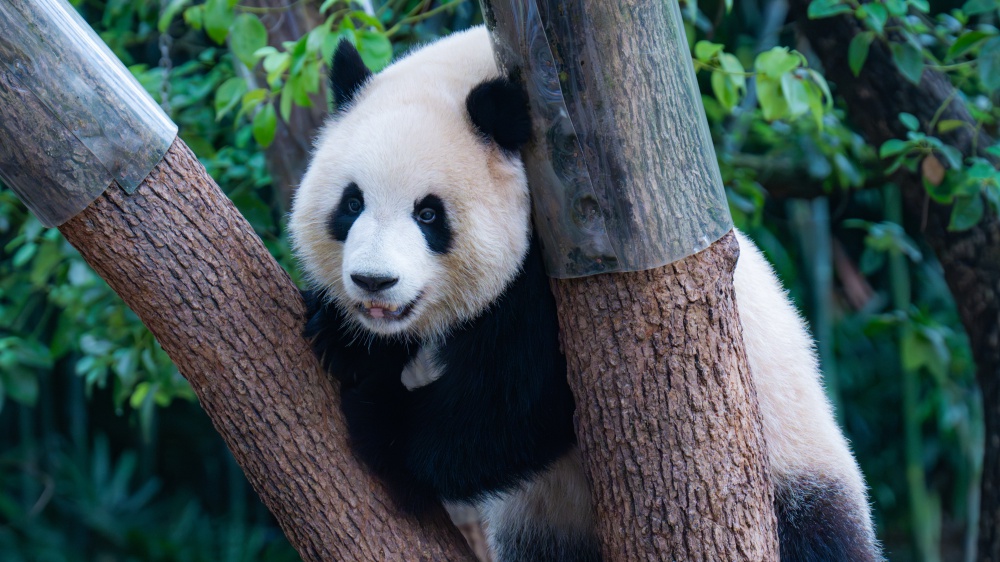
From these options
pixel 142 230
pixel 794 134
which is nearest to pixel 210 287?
pixel 142 230

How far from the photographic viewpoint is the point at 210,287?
1.53 m

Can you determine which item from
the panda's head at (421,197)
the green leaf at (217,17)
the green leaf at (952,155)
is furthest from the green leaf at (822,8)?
the green leaf at (217,17)

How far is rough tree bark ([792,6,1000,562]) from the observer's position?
110 inches

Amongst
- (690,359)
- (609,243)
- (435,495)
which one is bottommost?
(435,495)

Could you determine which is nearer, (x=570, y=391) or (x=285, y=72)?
(x=570, y=391)

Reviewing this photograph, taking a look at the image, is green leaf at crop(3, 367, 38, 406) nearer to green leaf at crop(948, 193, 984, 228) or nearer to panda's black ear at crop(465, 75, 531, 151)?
panda's black ear at crop(465, 75, 531, 151)

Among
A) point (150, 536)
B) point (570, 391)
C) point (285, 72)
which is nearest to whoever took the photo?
point (570, 391)

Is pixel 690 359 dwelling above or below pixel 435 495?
above

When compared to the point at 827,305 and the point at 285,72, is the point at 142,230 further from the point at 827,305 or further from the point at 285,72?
the point at 827,305

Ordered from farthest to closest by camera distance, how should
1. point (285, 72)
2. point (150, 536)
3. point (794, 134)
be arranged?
1. point (150, 536)
2. point (794, 134)
3. point (285, 72)

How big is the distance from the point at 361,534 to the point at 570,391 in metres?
0.47

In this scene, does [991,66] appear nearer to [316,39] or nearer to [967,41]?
[967,41]

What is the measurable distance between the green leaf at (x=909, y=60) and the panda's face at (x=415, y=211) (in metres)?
1.45

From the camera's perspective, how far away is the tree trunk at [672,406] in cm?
147
